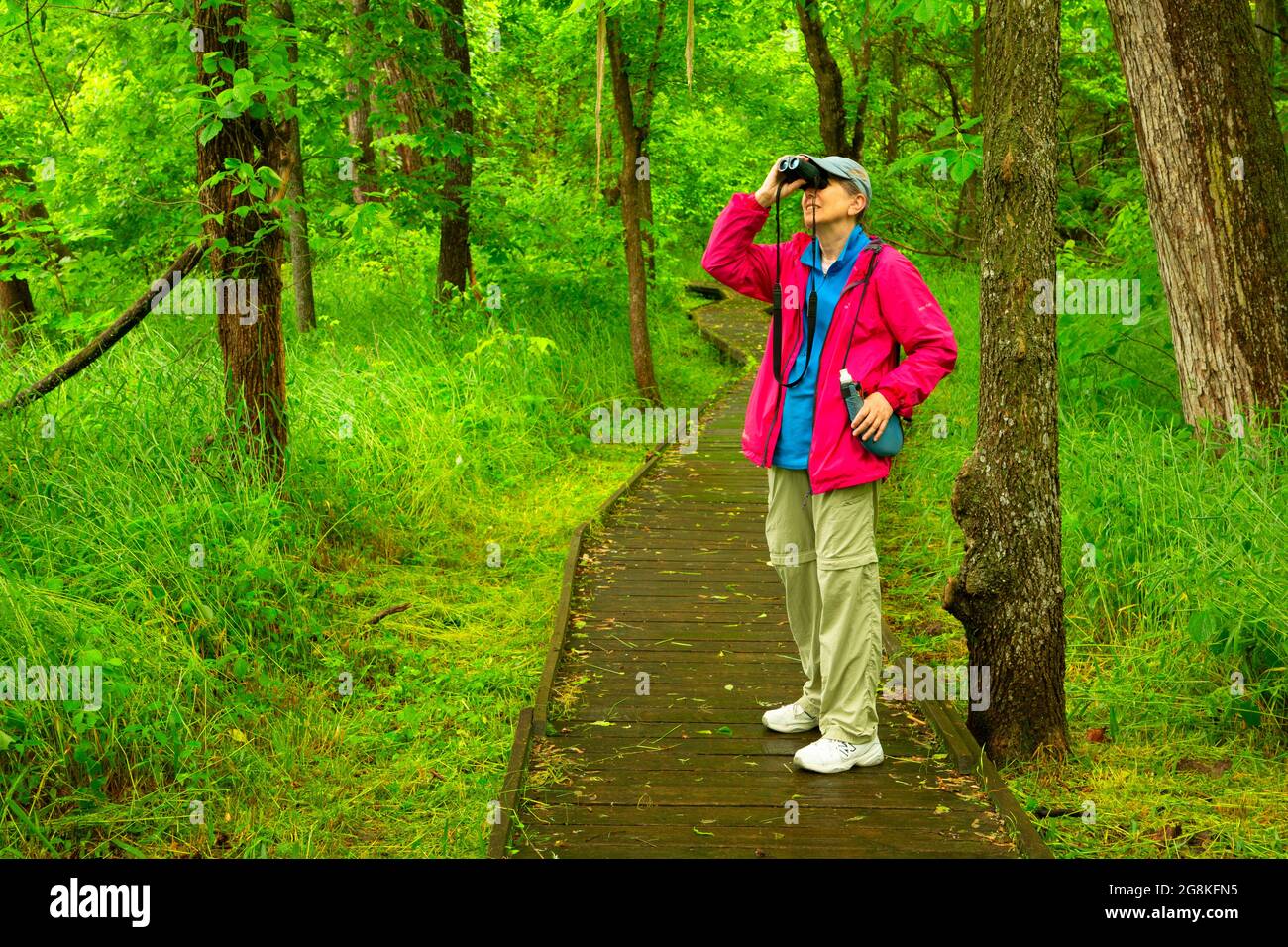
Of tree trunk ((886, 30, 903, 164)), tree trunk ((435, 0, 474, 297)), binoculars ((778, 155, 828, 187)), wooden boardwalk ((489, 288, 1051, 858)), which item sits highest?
tree trunk ((886, 30, 903, 164))

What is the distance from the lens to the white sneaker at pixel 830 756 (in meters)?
4.39

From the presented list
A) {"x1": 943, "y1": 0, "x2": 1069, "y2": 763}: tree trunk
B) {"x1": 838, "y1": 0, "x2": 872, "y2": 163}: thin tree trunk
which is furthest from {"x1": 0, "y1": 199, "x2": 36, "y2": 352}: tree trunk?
{"x1": 943, "y1": 0, "x2": 1069, "y2": 763}: tree trunk

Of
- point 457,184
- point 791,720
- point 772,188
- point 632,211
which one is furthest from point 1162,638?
point 457,184

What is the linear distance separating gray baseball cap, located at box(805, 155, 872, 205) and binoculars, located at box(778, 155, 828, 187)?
3 centimetres

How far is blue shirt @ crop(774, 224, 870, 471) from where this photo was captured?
169 inches

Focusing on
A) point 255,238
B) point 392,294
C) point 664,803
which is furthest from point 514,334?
point 664,803

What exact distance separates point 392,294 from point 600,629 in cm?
899

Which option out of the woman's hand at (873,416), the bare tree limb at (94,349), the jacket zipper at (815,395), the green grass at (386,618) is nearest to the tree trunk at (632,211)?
the green grass at (386,618)

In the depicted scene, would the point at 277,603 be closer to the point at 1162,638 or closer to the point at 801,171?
the point at 801,171

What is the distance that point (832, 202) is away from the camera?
4207mm

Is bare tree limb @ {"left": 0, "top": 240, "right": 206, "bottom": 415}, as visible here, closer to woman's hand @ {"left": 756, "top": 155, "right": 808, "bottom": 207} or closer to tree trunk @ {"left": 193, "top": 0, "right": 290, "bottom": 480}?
tree trunk @ {"left": 193, "top": 0, "right": 290, "bottom": 480}

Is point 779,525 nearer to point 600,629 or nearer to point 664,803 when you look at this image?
point 664,803

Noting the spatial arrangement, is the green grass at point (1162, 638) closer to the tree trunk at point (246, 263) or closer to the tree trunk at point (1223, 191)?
the tree trunk at point (1223, 191)

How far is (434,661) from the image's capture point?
6.03 meters
